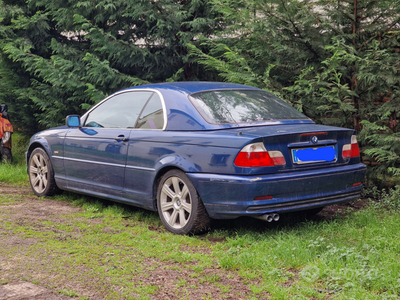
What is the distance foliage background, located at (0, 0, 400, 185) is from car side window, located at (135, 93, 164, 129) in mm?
1798

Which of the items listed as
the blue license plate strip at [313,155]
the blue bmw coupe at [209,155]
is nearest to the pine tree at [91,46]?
the blue bmw coupe at [209,155]

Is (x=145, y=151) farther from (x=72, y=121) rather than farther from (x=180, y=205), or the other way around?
(x=72, y=121)

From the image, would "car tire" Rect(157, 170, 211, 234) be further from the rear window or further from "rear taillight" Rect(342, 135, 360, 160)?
"rear taillight" Rect(342, 135, 360, 160)

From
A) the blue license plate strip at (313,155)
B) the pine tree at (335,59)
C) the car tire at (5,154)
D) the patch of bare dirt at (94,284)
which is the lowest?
the patch of bare dirt at (94,284)

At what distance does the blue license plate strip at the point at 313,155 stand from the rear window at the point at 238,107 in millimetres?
600

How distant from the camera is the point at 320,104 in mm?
6762

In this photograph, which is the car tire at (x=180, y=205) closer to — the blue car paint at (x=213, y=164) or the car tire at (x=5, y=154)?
the blue car paint at (x=213, y=164)

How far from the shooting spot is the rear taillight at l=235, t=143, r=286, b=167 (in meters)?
4.29

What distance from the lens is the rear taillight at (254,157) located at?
169 inches

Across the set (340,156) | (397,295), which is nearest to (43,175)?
(340,156)

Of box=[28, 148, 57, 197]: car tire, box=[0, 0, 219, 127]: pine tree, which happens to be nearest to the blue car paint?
box=[28, 148, 57, 197]: car tire

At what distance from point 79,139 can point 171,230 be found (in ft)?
6.40

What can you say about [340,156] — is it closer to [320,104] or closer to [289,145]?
[289,145]

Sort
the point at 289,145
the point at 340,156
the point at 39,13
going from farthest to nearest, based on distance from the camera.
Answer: the point at 39,13, the point at 340,156, the point at 289,145
